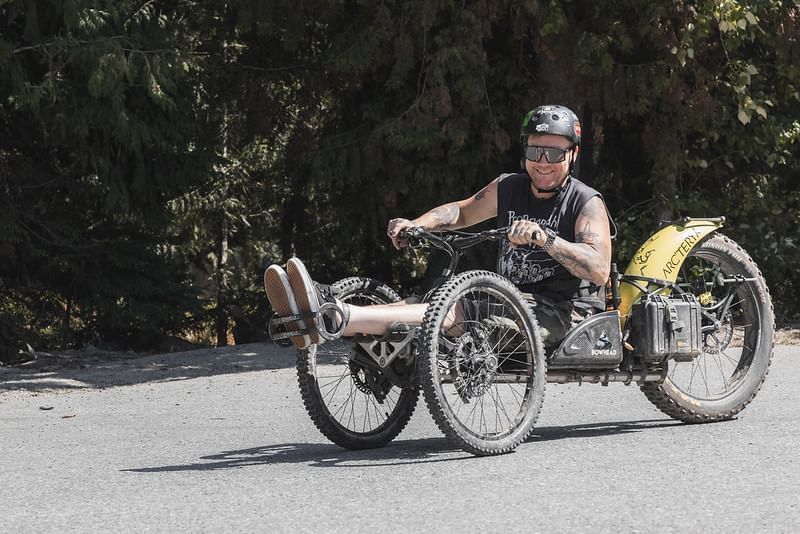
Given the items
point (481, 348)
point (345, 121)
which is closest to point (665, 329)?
point (481, 348)

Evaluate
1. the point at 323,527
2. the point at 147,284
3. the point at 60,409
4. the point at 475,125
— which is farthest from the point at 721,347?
the point at 147,284

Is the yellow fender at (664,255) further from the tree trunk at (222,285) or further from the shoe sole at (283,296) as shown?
the tree trunk at (222,285)

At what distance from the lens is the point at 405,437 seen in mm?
7219

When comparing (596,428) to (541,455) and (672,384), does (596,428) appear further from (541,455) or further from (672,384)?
(541,455)

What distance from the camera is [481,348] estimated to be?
6227 millimetres

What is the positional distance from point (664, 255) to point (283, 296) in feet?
7.74

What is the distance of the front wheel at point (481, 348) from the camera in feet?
19.6

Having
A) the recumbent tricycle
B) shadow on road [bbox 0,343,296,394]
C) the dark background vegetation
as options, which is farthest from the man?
the dark background vegetation

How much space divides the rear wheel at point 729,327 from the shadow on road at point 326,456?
148 centimetres

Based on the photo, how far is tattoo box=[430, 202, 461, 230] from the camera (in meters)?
7.05

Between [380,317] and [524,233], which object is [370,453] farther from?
[524,233]

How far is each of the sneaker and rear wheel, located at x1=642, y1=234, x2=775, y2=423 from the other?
7.08 feet

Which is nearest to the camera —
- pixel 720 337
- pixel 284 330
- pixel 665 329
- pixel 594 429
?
pixel 284 330

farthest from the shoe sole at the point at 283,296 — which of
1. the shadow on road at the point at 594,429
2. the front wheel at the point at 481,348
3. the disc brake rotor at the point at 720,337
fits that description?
the disc brake rotor at the point at 720,337
